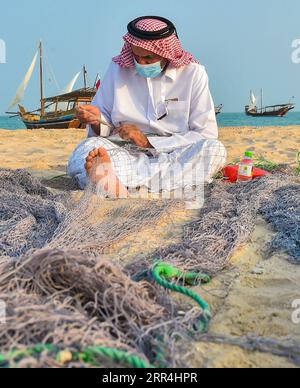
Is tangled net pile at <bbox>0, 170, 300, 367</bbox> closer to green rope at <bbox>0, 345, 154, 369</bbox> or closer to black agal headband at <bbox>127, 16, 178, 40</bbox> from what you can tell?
green rope at <bbox>0, 345, 154, 369</bbox>

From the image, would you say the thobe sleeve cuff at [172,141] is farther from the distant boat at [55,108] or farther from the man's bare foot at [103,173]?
the distant boat at [55,108]

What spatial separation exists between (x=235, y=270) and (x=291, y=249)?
38 cm

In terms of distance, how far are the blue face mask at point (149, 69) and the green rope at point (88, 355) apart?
8.86 feet

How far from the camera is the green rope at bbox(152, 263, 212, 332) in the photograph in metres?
1.39

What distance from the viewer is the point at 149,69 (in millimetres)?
3422

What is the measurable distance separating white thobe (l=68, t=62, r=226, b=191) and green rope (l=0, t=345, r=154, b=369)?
2.37 metres

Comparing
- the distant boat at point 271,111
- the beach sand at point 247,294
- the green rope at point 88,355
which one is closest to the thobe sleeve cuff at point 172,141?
the beach sand at point 247,294

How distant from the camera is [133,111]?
368 cm

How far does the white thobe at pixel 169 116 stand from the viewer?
3430 mm

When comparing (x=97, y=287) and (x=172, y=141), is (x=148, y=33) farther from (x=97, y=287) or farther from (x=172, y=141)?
(x=97, y=287)

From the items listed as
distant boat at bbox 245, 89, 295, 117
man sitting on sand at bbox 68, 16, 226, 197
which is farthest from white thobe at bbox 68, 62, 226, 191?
distant boat at bbox 245, 89, 295, 117

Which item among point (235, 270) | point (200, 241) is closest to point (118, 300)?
point (235, 270)

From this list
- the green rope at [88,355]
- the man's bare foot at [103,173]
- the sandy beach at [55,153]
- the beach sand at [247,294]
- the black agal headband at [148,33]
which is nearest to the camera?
the green rope at [88,355]
